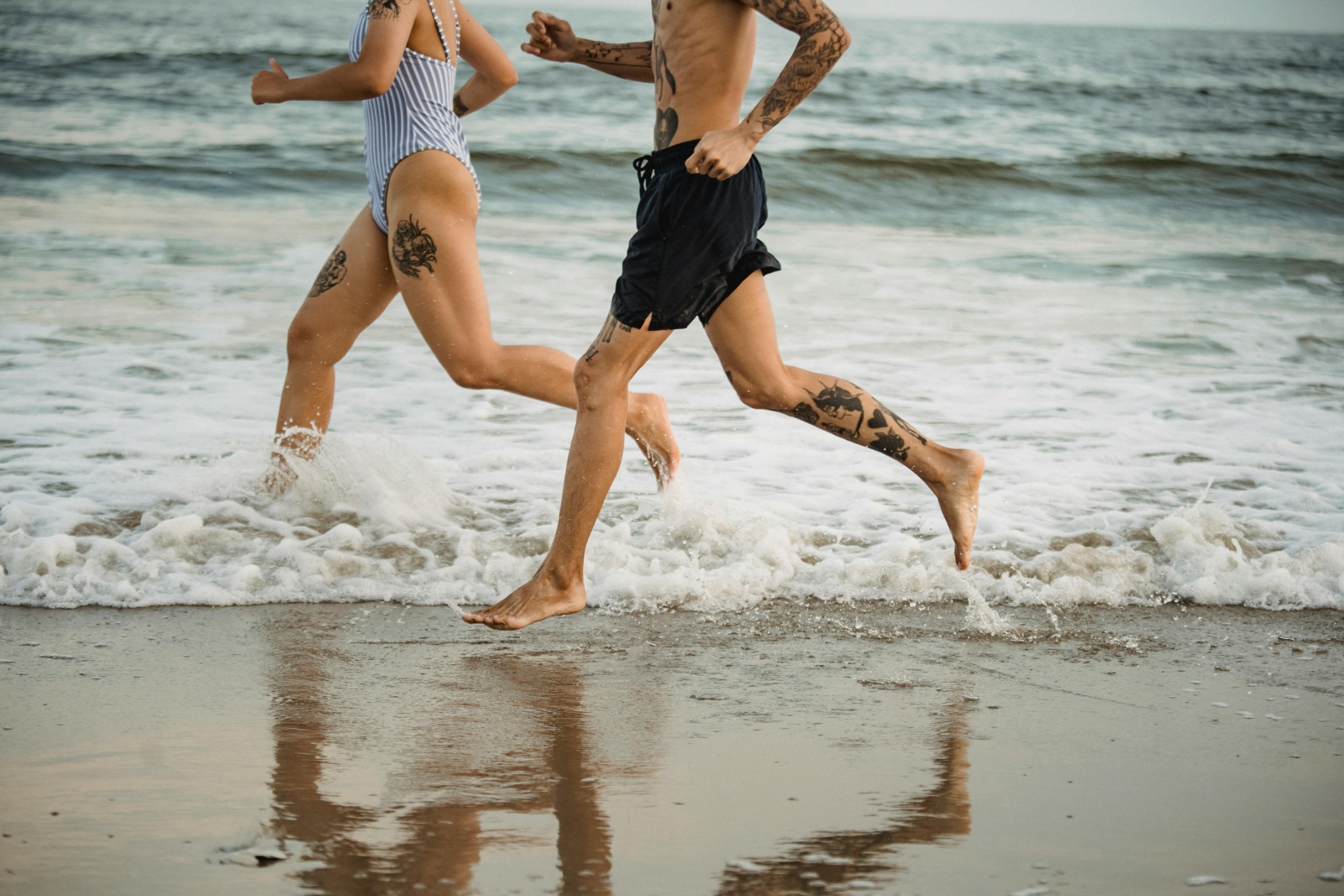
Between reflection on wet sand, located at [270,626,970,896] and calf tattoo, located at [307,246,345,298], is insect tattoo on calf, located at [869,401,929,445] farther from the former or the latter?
calf tattoo, located at [307,246,345,298]

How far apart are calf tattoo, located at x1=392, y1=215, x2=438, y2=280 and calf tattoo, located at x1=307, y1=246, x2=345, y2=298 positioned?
1.02ft

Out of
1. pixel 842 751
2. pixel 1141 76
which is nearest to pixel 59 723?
pixel 842 751

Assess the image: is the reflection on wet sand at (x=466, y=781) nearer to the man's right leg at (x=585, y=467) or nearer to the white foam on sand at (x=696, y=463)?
the man's right leg at (x=585, y=467)

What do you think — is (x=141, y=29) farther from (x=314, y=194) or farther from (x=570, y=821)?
(x=570, y=821)

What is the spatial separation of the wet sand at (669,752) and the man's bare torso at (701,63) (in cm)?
140

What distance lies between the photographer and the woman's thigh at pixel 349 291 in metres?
4.17

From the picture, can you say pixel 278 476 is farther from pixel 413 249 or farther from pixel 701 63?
pixel 701 63

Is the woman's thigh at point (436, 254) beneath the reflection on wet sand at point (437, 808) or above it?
above

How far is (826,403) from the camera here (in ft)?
11.6

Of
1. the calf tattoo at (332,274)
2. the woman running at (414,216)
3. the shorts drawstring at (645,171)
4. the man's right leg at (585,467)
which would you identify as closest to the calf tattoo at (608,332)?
the man's right leg at (585,467)

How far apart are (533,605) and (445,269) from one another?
1207 millimetres

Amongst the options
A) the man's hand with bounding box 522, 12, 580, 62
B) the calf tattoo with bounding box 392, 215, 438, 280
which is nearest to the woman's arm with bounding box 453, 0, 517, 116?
the man's hand with bounding box 522, 12, 580, 62

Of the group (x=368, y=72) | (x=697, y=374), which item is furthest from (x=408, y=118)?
(x=697, y=374)

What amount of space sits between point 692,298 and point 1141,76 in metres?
33.6
